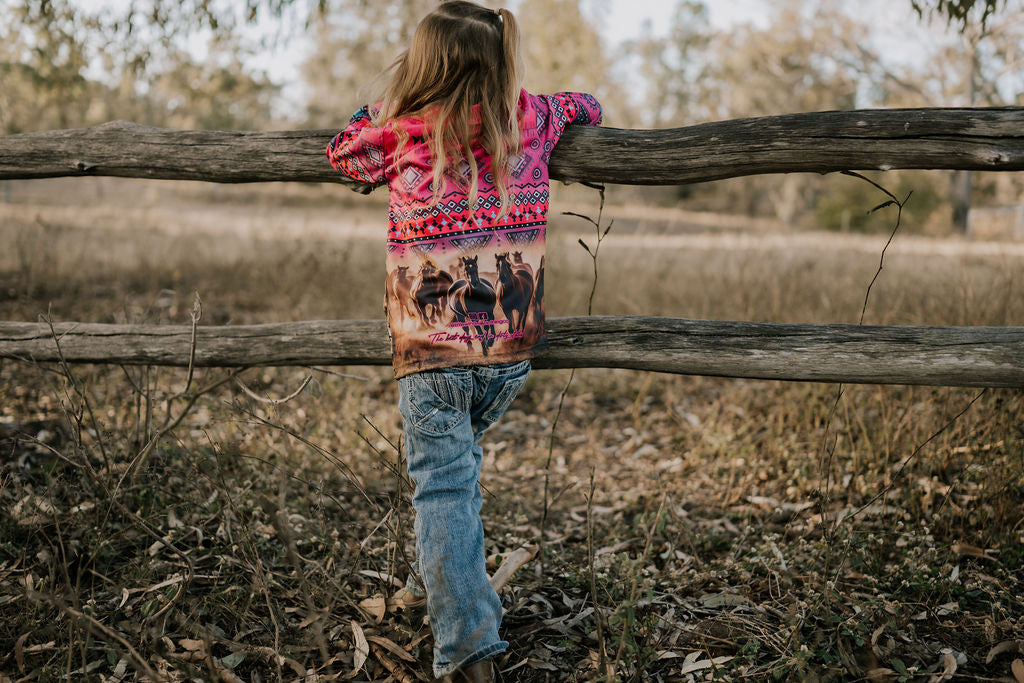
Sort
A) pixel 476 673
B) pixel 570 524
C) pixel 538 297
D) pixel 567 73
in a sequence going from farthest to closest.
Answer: pixel 567 73
pixel 570 524
pixel 538 297
pixel 476 673

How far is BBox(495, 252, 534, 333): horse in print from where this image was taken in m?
2.07

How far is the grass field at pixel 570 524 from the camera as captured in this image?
2139 millimetres

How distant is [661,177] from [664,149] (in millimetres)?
87

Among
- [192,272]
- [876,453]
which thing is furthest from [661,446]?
[192,272]

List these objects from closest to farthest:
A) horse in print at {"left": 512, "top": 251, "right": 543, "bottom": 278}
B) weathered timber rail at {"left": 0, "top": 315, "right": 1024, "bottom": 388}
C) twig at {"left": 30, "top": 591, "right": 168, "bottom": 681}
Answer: twig at {"left": 30, "top": 591, "right": 168, "bottom": 681}, horse in print at {"left": 512, "top": 251, "right": 543, "bottom": 278}, weathered timber rail at {"left": 0, "top": 315, "right": 1024, "bottom": 388}

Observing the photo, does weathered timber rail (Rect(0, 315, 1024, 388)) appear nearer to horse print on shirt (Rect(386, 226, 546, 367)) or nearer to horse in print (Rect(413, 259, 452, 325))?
horse print on shirt (Rect(386, 226, 546, 367))

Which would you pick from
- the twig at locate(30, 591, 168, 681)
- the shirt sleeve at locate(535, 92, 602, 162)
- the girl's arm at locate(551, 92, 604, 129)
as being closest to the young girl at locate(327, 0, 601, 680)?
the shirt sleeve at locate(535, 92, 602, 162)

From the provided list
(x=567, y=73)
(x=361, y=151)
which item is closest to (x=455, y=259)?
(x=361, y=151)

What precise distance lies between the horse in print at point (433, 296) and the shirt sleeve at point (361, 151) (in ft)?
1.27

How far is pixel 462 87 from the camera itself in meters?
2.00

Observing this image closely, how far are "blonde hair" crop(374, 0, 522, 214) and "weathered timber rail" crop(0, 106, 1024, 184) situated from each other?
0.38 m

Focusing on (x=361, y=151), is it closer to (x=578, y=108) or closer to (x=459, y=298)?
(x=459, y=298)

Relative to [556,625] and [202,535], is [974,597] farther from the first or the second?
[202,535]

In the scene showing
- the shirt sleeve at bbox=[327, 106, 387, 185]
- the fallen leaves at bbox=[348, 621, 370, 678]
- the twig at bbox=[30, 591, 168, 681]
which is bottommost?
the fallen leaves at bbox=[348, 621, 370, 678]
